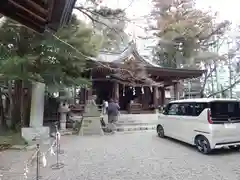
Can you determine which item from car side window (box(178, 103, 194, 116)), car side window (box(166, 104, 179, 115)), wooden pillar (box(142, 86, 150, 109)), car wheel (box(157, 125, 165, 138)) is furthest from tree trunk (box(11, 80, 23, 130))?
wooden pillar (box(142, 86, 150, 109))

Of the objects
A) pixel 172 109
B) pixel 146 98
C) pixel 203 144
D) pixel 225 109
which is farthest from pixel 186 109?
pixel 146 98

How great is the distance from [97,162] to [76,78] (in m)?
4.77

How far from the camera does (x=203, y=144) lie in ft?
19.7

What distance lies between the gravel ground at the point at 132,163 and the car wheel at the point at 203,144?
0.55 ft

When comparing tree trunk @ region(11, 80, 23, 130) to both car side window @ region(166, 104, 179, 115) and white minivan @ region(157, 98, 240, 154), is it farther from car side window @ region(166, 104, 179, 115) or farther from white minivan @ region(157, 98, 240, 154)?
white minivan @ region(157, 98, 240, 154)

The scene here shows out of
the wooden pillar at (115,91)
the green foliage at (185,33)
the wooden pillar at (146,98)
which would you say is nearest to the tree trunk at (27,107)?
the wooden pillar at (115,91)

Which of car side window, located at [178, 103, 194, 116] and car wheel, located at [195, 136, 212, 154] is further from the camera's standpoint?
car side window, located at [178, 103, 194, 116]

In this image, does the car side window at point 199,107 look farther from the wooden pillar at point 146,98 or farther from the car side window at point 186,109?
the wooden pillar at point 146,98

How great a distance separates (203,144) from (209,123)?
0.66 metres

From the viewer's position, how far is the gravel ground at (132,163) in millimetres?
4316

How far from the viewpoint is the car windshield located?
6.05m

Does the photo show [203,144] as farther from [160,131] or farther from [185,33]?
[185,33]

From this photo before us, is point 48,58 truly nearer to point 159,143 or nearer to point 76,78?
point 76,78

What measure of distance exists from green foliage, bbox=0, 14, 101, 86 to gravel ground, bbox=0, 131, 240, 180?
2.63 meters
